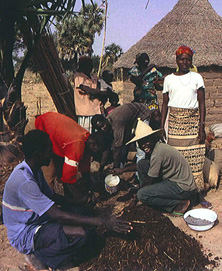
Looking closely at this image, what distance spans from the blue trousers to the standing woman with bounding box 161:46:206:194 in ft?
1.72

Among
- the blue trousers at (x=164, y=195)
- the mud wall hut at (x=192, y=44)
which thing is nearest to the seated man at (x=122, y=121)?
the blue trousers at (x=164, y=195)

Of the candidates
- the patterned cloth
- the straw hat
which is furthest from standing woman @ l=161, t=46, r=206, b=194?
the straw hat

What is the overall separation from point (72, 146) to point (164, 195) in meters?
1.26

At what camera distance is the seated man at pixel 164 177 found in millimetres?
3404

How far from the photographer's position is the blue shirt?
2.33m

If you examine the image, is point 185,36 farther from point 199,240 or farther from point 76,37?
point 76,37

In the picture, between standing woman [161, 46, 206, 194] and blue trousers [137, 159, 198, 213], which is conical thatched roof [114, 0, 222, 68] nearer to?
standing woman [161, 46, 206, 194]

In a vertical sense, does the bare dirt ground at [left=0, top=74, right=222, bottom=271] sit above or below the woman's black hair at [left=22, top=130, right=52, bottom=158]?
below

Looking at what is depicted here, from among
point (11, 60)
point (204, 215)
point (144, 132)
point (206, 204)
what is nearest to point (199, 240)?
point (204, 215)

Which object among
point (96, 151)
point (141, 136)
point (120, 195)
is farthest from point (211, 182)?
point (96, 151)

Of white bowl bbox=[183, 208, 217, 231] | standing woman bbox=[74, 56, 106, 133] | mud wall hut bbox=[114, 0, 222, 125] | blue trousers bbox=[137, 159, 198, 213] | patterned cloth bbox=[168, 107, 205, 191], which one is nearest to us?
white bowl bbox=[183, 208, 217, 231]

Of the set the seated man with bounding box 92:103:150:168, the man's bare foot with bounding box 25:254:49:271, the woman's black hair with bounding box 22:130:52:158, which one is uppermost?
the woman's black hair with bounding box 22:130:52:158

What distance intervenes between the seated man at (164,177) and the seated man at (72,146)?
1.73 feet

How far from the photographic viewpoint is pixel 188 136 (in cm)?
401
